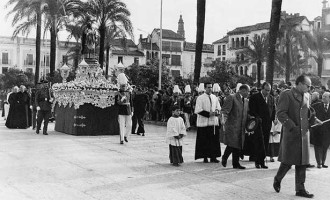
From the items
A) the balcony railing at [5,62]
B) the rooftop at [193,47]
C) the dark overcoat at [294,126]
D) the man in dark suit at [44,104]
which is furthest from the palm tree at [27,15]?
the rooftop at [193,47]

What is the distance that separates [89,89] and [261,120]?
25.0 feet

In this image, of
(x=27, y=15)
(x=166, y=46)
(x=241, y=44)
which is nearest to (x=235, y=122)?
(x=27, y=15)

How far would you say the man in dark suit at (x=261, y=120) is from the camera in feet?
34.7

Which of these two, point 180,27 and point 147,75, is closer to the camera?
point 147,75

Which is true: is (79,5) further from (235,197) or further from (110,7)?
(235,197)

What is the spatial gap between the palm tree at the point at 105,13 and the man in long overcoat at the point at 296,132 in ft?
78.1

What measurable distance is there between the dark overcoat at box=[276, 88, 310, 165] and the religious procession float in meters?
9.69

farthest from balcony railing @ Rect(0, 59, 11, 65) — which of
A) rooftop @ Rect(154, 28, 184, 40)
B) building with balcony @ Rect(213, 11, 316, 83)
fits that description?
building with balcony @ Rect(213, 11, 316, 83)

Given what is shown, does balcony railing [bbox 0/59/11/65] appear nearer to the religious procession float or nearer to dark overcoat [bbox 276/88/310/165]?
the religious procession float

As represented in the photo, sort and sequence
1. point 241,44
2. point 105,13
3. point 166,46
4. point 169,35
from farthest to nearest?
1. point 169,35
2. point 166,46
3. point 241,44
4. point 105,13

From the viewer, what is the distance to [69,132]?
17359 millimetres

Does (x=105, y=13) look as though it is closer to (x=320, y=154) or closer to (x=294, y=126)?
(x=320, y=154)

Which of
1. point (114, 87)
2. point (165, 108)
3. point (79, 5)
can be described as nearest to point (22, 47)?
point (79, 5)

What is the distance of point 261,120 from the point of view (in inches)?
422
